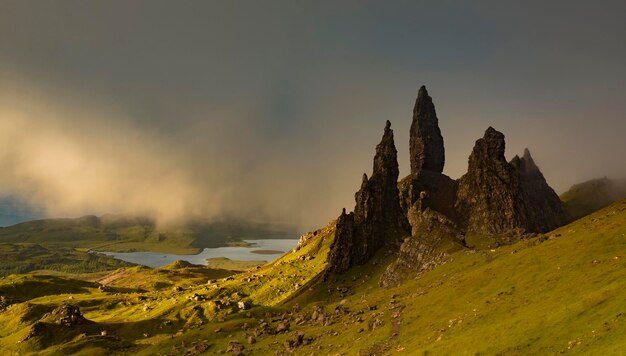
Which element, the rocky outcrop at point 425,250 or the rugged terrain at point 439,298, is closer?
the rugged terrain at point 439,298

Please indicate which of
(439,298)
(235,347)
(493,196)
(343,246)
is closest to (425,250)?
(343,246)

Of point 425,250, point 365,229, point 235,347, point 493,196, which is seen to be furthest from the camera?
point 365,229

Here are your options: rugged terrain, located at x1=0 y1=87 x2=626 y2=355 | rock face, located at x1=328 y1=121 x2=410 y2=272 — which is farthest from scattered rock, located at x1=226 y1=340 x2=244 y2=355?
rock face, located at x1=328 y1=121 x2=410 y2=272

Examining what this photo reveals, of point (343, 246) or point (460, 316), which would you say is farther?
point (343, 246)

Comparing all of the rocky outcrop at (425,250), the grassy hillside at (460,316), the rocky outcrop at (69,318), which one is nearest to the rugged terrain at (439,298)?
the grassy hillside at (460,316)

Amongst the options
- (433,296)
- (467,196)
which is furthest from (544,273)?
(467,196)

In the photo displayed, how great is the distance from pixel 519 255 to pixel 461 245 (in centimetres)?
4587

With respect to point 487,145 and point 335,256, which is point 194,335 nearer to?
point 335,256

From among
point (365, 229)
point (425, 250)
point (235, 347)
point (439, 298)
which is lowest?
point (235, 347)

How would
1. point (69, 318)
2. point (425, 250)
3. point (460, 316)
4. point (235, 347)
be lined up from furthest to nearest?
point (69, 318), point (425, 250), point (235, 347), point (460, 316)

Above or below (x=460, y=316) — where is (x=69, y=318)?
below

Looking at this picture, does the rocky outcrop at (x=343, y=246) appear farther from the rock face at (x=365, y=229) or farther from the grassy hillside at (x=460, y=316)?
the grassy hillside at (x=460, y=316)

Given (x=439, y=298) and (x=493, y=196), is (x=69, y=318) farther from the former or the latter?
(x=493, y=196)

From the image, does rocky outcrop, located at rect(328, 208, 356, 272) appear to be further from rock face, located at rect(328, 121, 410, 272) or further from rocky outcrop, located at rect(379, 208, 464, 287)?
rocky outcrop, located at rect(379, 208, 464, 287)
